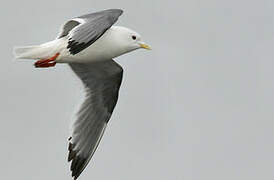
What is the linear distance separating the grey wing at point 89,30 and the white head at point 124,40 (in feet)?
2.61

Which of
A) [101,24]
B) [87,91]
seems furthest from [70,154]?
[101,24]

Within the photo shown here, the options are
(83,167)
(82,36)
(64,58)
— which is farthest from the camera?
(83,167)

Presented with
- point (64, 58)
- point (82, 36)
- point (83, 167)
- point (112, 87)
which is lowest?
point (83, 167)

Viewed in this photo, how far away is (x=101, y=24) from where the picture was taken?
1025cm

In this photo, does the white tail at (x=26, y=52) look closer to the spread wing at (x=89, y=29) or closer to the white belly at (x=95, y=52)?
the white belly at (x=95, y=52)

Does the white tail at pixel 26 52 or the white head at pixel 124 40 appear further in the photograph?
the white head at pixel 124 40

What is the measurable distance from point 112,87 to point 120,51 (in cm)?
124

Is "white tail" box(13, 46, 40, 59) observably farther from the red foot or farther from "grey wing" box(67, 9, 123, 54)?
"grey wing" box(67, 9, 123, 54)

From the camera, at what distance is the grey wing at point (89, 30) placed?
32.2ft

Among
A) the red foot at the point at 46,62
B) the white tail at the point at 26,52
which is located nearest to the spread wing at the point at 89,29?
the red foot at the point at 46,62

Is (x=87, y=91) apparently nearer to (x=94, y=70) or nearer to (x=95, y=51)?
(x=94, y=70)

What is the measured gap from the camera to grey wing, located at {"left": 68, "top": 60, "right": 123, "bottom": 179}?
1236cm

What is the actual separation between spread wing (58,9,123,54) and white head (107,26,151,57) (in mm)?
600

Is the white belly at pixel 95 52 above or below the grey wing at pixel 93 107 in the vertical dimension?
above
